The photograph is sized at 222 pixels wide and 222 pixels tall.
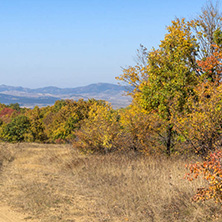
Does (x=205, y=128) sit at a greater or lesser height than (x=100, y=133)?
greater

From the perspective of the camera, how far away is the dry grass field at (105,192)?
22.6 feet

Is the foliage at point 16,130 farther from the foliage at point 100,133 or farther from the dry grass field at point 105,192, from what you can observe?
the dry grass field at point 105,192

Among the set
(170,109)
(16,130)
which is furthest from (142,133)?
Answer: (16,130)

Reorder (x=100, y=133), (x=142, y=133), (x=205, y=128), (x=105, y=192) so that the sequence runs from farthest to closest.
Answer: (x=100, y=133) < (x=142, y=133) < (x=205, y=128) < (x=105, y=192)

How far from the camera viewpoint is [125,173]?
35.3 feet

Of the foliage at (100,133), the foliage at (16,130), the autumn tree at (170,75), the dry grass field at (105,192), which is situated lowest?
the foliage at (16,130)

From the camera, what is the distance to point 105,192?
9219 mm

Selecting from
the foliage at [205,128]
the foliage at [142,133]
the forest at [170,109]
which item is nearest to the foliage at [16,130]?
the forest at [170,109]

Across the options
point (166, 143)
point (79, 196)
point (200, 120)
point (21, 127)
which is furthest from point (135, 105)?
point (21, 127)

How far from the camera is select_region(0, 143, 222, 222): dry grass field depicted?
6.89 m

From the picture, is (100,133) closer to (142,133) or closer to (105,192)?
(142,133)

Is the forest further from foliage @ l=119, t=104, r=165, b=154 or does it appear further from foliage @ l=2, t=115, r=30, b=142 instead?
foliage @ l=2, t=115, r=30, b=142

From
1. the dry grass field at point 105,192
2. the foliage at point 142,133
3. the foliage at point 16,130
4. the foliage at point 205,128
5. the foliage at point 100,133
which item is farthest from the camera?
the foliage at point 16,130

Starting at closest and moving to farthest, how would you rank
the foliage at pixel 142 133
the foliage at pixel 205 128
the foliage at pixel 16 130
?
the foliage at pixel 205 128 < the foliage at pixel 142 133 < the foliage at pixel 16 130
